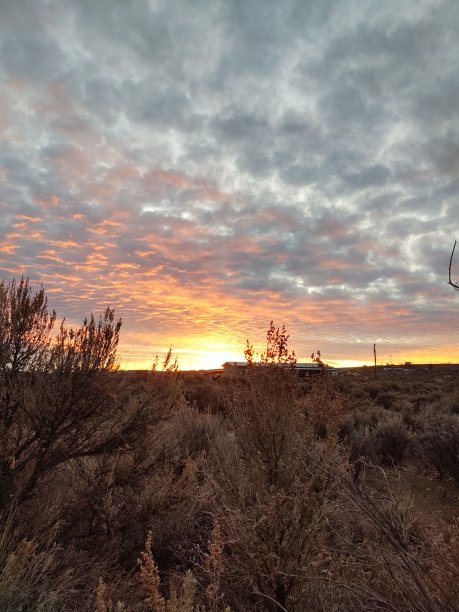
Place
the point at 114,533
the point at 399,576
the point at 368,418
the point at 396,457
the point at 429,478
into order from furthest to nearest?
1. the point at 368,418
2. the point at 396,457
3. the point at 429,478
4. the point at 114,533
5. the point at 399,576

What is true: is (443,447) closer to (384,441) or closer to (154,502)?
(384,441)

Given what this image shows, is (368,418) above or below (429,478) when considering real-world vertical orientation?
above

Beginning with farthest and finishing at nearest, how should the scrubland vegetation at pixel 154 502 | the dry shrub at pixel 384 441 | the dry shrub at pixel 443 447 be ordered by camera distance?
the dry shrub at pixel 384 441 → the dry shrub at pixel 443 447 → the scrubland vegetation at pixel 154 502

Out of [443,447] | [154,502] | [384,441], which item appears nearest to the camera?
[154,502]

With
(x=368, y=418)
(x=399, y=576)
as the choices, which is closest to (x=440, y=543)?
(x=399, y=576)

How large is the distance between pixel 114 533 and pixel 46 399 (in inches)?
71.4

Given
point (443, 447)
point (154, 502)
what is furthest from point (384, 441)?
point (154, 502)

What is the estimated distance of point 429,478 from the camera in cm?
982

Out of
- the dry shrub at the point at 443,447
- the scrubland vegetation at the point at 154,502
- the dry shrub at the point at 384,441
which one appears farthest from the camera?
the dry shrub at the point at 384,441

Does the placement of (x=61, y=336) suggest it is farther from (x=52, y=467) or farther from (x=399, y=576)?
(x=399, y=576)

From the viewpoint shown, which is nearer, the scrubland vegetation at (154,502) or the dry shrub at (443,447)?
the scrubland vegetation at (154,502)

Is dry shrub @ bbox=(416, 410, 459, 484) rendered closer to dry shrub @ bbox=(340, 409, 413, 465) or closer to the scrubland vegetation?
dry shrub @ bbox=(340, 409, 413, 465)

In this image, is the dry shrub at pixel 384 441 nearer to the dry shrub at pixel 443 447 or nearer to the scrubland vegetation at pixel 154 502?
the dry shrub at pixel 443 447

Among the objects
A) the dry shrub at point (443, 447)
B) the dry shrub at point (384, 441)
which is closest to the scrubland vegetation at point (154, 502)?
the dry shrub at point (443, 447)
